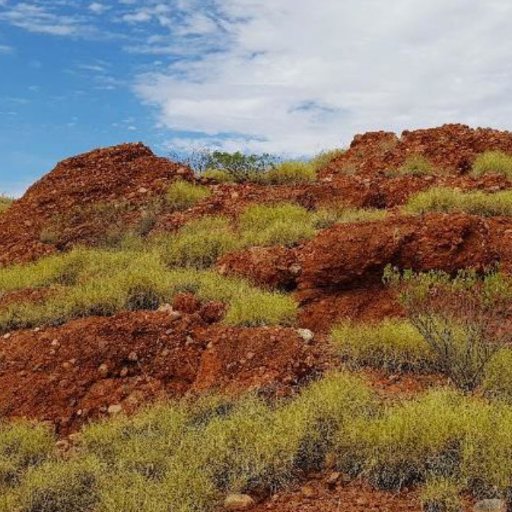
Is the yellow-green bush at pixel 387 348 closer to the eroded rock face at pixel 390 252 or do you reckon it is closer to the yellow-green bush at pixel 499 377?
the yellow-green bush at pixel 499 377

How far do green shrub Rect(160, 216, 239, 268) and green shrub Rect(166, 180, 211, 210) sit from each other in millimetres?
1702

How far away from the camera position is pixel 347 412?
15.5 feet

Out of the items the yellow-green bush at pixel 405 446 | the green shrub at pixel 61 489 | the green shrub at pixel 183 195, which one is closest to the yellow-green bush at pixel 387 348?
the yellow-green bush at pixel 405 446

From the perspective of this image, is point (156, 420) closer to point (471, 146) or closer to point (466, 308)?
point (466, 308)

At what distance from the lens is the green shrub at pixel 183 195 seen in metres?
11.2

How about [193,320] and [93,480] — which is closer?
[93,480]

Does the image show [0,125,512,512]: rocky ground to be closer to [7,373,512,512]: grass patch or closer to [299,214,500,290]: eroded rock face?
[299,214,500,290]: eroded rock face

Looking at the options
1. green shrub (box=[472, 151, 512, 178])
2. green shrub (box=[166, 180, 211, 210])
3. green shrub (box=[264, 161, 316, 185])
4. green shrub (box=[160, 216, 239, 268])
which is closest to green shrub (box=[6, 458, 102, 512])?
green shrub (box=[160, 216, 239, 268])

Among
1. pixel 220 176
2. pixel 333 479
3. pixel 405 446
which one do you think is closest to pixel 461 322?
pixel 405 446

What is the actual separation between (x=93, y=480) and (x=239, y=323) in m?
2.47

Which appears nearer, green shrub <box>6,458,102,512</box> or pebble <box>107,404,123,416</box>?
green shrub <box>6,458,102,512</box>

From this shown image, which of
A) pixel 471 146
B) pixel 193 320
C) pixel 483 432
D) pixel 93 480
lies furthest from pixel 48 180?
pixel 483 432

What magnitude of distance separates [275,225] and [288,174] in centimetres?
389

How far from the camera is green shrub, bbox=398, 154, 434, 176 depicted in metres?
12.1
